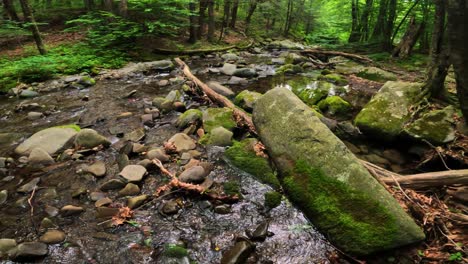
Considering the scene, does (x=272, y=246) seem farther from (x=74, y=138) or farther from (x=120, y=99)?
(x=120, y=99)

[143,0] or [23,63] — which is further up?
[143,0]

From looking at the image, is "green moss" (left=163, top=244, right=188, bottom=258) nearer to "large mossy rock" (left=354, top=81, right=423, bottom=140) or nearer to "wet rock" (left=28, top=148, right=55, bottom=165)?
"wet rock" (left=28, top=148, right=55, bottom=165)

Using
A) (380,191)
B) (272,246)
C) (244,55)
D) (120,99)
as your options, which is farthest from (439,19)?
(244,55)

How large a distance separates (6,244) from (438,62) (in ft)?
27.3

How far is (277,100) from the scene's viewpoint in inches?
189

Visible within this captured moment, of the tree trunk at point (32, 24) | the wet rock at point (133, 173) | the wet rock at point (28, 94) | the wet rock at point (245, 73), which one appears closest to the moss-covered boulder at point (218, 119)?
the wet rock at point (133, 173)

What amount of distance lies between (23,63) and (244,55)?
34.5 feet

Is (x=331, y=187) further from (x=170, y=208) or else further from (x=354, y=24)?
(x=354, y=24)

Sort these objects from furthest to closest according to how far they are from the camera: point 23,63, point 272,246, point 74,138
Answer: point 23,63
point 74,138
point 272,246

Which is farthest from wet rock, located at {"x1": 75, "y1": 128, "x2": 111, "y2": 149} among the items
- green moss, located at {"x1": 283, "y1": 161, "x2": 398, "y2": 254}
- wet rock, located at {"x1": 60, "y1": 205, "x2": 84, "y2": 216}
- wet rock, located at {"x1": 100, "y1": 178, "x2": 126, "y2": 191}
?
green moss, located at {"x1": 283, "y1": 161, "x2": 398, "y2": 254}

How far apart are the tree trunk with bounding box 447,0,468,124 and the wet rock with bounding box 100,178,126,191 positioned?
5.28m

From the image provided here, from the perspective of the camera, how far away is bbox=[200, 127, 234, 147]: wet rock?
5.42 meters

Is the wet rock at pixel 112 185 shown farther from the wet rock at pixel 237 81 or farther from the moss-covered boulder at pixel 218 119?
the wet rock at pixel 237 81

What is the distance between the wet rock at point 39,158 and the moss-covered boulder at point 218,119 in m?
2.95
